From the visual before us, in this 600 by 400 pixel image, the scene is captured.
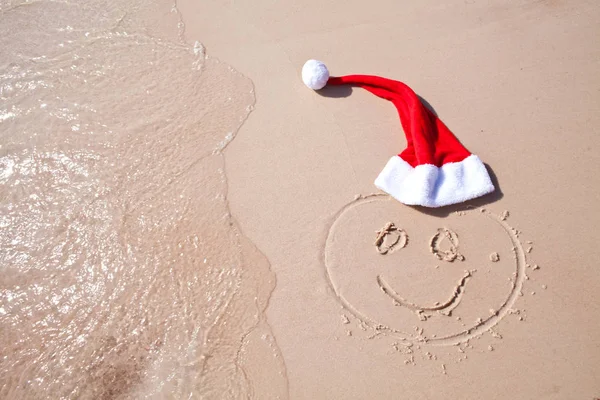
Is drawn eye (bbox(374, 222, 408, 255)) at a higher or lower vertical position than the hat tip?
lower

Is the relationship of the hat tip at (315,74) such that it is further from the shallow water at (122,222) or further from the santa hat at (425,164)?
the shallow water at (122,222)

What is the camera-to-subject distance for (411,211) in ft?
9.94

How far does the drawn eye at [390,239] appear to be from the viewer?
290 centimetres

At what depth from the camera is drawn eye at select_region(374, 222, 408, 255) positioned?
9.51ft

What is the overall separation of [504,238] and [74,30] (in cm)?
391

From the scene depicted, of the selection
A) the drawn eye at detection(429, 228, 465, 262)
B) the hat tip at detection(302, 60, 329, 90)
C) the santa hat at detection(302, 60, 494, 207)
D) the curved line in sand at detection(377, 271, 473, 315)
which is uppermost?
the hat tip at detection(302, 60, 329, 90)

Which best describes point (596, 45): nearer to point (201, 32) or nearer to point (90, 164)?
point (201, 32)

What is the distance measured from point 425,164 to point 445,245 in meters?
0.57

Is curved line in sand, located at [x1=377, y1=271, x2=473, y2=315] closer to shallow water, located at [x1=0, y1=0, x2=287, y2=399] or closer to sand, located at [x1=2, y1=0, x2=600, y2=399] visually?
sand, located at [x1=2, y1=0, x2=600, y2=399]

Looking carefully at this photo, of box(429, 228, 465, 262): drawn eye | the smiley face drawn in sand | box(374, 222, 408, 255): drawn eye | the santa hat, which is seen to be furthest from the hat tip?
box(429, 228, 465, 262): drawn eye

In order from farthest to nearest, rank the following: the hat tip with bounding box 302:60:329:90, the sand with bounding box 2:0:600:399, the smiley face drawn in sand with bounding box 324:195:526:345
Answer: the hat tip with bounding box 302:60:329:90 < the smiley face drawn in sand with bounding box 324:195:526:345 < the sand with bounding box 2:0:600:399

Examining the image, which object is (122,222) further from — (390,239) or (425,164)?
(425,164)

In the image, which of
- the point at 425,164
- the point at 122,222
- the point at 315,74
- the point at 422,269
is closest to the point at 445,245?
the point at 422,269

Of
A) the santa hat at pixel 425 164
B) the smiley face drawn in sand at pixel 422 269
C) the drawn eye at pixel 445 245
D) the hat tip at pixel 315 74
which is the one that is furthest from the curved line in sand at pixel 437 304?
the hat tip at pixel 315 74
